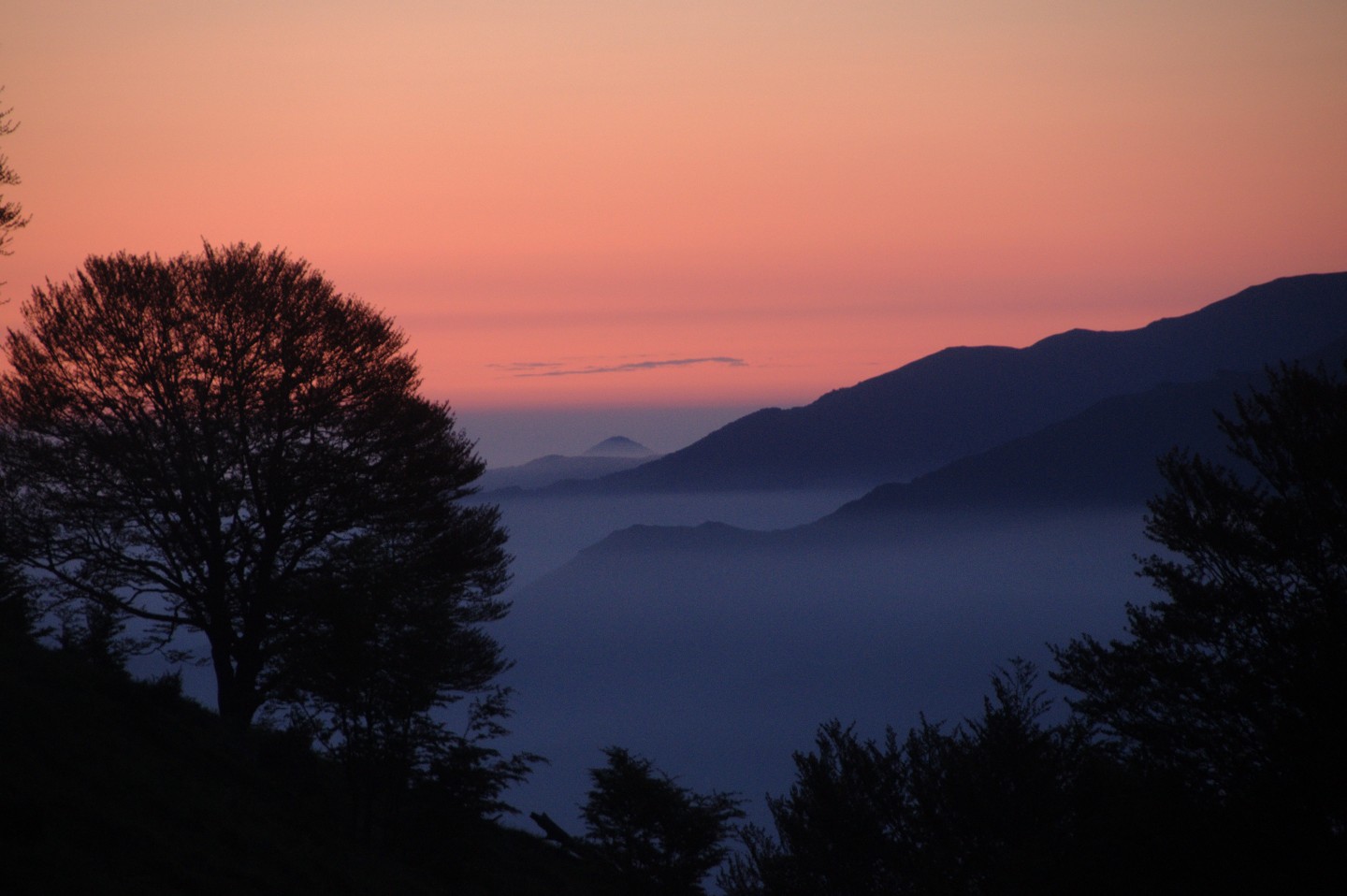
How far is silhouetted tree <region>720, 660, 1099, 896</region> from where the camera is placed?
19.9 m

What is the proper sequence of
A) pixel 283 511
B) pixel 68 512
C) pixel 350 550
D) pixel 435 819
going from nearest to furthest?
pixel 435 819
pixel 350 550
pixel 68 512
pixel 283 511

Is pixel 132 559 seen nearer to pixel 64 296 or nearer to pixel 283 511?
pixel 283 511

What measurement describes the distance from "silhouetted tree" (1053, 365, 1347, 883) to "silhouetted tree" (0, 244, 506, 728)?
14589 millimetres

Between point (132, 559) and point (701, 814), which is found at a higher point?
point (132, 559)

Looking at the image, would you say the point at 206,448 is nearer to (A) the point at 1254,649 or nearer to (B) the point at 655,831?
(B) the point at 655,831

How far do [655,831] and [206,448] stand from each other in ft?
45.6

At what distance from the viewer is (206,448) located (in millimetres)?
23312

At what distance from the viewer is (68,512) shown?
898 inches

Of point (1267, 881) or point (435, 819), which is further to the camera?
point (435, 819)

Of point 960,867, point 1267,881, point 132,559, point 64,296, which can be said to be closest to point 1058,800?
point 960,867

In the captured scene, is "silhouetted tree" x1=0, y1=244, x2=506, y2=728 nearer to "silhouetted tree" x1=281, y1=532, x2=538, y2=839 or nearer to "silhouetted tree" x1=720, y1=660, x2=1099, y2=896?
"silhouetted tree" x1=281, y1=532, x2=538, y2=839

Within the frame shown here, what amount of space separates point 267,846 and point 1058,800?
1512 centimetres

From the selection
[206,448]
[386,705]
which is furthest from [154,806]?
[206,448]

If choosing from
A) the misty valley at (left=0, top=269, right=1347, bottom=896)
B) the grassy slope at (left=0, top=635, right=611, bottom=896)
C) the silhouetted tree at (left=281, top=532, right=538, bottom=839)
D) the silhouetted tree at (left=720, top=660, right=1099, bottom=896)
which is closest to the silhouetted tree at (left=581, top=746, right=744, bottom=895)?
the misty valley at (left=0, top=269, right=1347, bottom=896)
